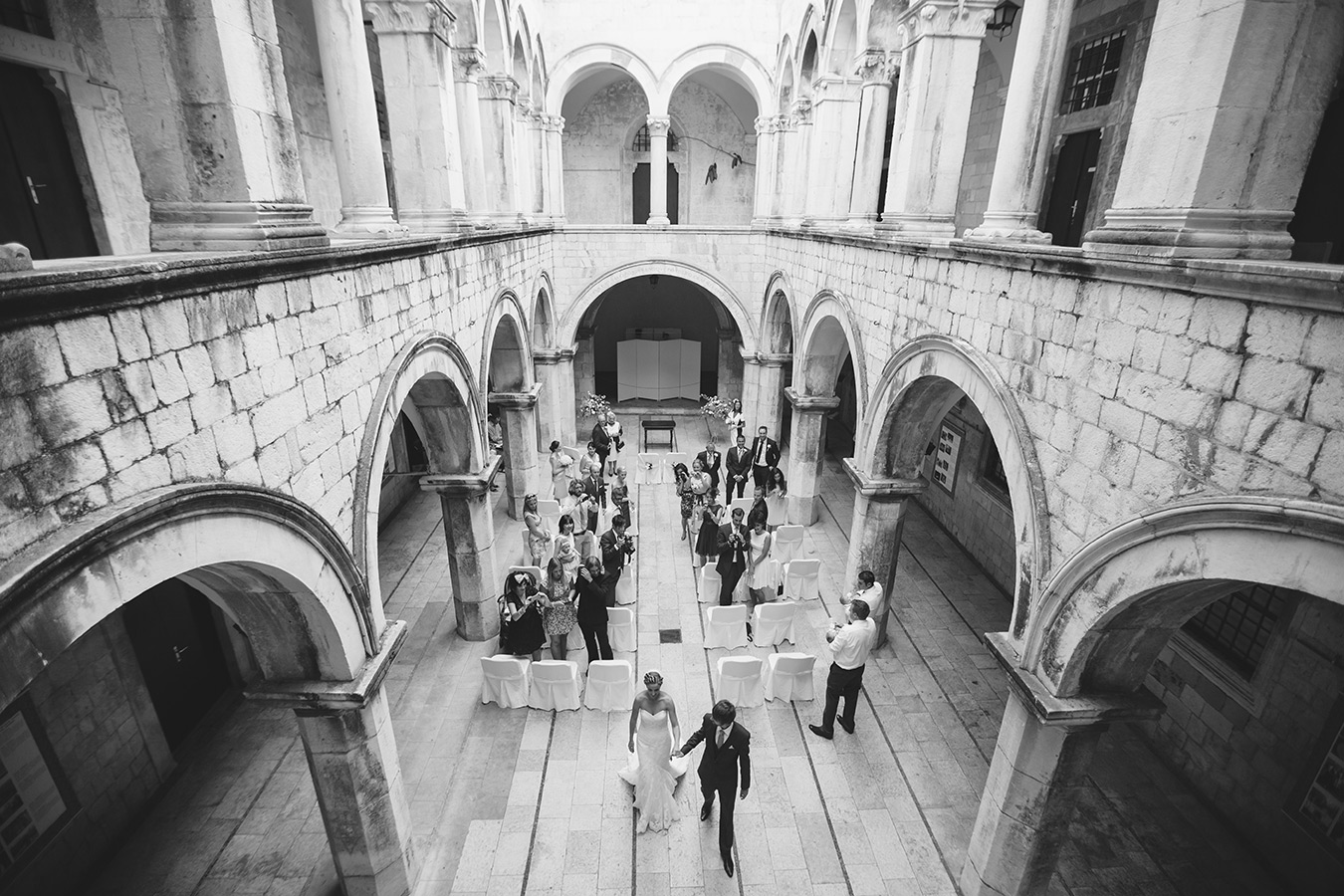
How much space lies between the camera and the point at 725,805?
17.8 ft

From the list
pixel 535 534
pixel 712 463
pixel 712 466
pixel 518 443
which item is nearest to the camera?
pixel 535 534

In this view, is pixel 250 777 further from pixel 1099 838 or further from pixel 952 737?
pixel 1099 838

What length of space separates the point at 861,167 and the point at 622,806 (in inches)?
371

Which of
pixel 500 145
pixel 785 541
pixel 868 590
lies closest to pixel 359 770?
pixel 868 590

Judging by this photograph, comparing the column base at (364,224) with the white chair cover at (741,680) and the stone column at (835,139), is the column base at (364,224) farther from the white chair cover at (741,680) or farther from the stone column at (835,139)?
the stone column at (835,139)

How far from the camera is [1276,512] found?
305 cm

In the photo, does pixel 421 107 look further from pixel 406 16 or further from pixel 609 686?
pixel 609 686

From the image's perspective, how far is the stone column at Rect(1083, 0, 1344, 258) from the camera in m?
3.62

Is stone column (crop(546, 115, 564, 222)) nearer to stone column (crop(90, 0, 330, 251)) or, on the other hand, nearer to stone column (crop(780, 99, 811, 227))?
stone column (crop(780, 99, 811, 227))

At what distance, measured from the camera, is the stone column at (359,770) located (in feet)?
14.9

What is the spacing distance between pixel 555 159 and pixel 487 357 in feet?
32.2

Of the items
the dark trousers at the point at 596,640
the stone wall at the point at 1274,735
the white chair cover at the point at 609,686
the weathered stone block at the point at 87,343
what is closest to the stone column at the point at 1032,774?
the stone wall at the point at 1274,735

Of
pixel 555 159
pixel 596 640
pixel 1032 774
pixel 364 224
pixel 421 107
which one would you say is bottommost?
pixel 596 640

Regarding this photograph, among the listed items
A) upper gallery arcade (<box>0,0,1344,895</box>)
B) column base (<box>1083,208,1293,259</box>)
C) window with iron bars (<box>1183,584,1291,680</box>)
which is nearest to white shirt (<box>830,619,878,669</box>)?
upper gallery arcade (<box>0,0,1344,895</box>)
